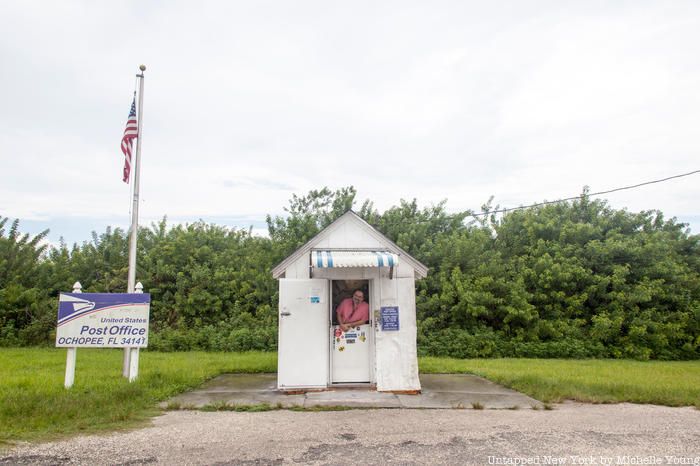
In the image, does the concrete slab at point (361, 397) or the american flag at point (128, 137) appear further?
the american flag at point (128, 137)

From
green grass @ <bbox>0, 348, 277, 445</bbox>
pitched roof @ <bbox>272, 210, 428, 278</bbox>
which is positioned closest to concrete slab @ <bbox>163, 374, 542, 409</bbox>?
green grass @ <bbox>0, 348, 277, 445</bbox>

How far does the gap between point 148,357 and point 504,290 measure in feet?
38.0

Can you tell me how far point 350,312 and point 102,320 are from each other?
4.63 metres

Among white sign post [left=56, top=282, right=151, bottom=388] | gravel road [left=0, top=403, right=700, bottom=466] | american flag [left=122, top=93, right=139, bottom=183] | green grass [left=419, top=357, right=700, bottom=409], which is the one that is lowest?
gravel road [left=0, top=403, right=700, bottom=466]

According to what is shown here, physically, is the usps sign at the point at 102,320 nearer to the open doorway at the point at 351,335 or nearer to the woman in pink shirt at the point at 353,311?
the open doorway at the point at 351,335

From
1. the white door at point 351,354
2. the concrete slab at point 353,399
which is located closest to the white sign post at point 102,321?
the concrete slab at point 353,399

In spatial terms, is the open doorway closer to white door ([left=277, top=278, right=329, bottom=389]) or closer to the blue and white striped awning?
white door ([left=277, top=278, right=329, bottom=389])

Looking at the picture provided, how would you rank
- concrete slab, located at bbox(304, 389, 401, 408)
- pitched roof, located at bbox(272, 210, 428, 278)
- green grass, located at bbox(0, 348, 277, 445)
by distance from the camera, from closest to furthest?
green grass, located at bbox(0, 348, 277, 445), concrete slab, located at bbox(304, 389, 401, 408), pitched roof, located at bbox(272, 210, 428, 278)

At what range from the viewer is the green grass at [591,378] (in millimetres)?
8641

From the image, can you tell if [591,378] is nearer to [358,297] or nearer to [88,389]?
[358,297]

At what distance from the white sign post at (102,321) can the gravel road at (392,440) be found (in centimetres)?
234

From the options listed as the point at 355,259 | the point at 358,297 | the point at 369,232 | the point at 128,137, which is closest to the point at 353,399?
the point at 358,297

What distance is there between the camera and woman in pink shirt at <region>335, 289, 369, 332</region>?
31.8 ft

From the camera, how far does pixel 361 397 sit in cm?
850
